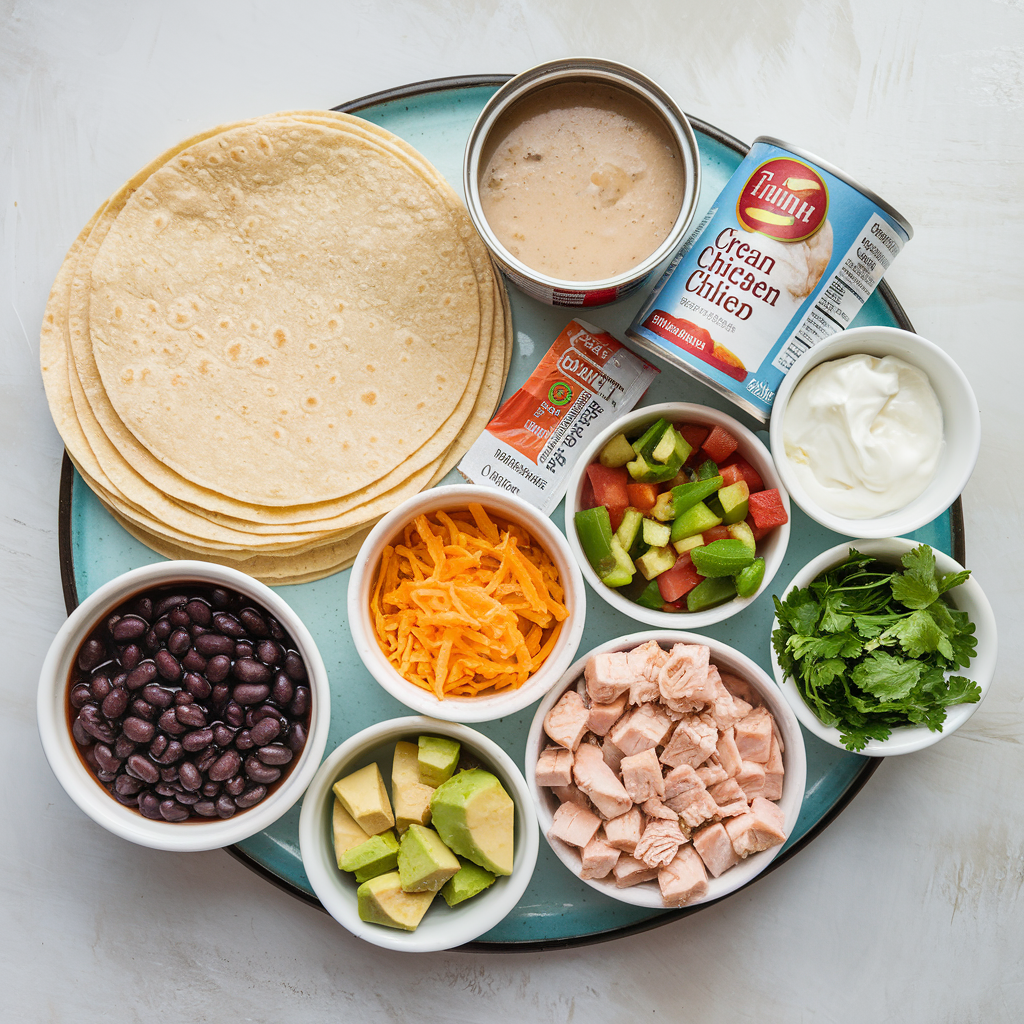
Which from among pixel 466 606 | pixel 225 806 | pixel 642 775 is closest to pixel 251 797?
pixel 225 806

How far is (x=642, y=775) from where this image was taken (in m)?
1.70

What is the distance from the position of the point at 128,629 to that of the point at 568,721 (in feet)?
3.29

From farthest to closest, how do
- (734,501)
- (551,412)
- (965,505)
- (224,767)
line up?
(965,505)
(551,412)
(734,501)
(224,767)

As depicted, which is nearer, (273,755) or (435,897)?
(273,755)

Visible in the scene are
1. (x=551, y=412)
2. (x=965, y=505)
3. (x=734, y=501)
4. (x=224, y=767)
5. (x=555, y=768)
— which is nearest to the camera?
(x=224, y=767)

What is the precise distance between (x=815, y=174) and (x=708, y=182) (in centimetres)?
39

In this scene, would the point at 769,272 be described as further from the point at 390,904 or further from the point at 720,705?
the point at 390,904

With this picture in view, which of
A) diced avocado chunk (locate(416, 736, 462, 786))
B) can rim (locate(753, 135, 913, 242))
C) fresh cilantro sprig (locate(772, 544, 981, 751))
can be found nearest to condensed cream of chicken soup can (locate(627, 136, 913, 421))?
can rim (locate(753, 135, 913, 242))

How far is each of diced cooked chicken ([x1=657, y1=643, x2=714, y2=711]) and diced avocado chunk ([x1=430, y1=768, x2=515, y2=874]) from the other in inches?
17.3

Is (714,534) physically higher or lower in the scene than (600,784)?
higher

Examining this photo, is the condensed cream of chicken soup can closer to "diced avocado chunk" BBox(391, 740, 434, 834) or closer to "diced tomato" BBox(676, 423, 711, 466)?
"diced tomato" BBox(676, 423, 711, 466)

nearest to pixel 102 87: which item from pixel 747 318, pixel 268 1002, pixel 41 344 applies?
pixel 41 344

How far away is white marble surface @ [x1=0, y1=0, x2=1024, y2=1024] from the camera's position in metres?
2.02

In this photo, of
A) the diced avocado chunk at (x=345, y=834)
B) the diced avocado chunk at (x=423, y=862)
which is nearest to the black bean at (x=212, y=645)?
the diced avocado chunk at (x=345, y=834)
